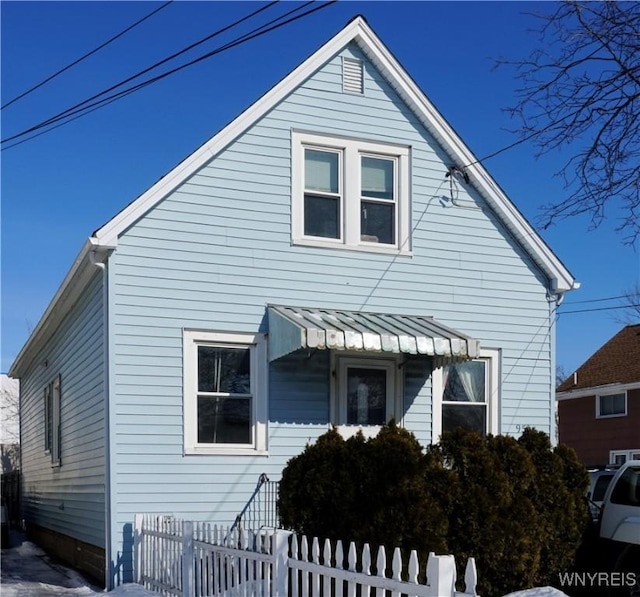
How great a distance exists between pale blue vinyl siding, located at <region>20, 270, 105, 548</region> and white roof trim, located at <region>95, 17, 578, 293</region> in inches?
52.3

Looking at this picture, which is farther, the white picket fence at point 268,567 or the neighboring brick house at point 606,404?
the neighboring brick house at point 606,404

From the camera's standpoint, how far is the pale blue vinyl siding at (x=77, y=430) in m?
12.2

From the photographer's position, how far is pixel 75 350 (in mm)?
14453

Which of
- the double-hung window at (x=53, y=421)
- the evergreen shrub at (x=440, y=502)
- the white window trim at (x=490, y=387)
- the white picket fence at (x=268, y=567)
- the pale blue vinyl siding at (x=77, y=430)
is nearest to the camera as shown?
the white picket fence at (x=268, y=567)

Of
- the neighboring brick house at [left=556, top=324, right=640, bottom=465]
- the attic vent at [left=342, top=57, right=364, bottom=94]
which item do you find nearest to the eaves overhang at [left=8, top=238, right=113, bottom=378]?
the attic vent at [left=342, top=57, right=364, bottom=94]

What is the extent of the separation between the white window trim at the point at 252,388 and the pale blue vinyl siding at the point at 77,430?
118 cm

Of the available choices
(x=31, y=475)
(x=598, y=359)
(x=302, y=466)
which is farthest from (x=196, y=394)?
(x=598, y=359)

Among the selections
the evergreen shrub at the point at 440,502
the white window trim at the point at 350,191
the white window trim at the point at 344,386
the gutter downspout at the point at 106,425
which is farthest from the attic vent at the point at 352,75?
the evergreen shrub at the point at 440,502

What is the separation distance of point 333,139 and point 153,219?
298 centimetres

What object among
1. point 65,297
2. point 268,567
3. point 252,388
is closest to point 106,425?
point 252,388

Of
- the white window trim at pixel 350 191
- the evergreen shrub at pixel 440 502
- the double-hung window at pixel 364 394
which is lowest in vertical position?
the evergreen shrub at pixel 440 502

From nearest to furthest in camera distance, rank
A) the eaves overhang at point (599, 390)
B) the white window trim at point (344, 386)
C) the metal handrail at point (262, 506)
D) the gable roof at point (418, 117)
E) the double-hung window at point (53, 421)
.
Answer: the gable roof at point (418, 117) → the metal handrail at point (262, 506) → the white window trim at point (344, 386) → the double-hung window at point (53, 421) → the eaves overhang at point (599, 390)

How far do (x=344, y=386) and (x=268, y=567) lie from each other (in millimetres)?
5535

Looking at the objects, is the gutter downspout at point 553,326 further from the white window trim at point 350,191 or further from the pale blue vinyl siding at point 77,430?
the pale blue vinyl siding at point 77,430
